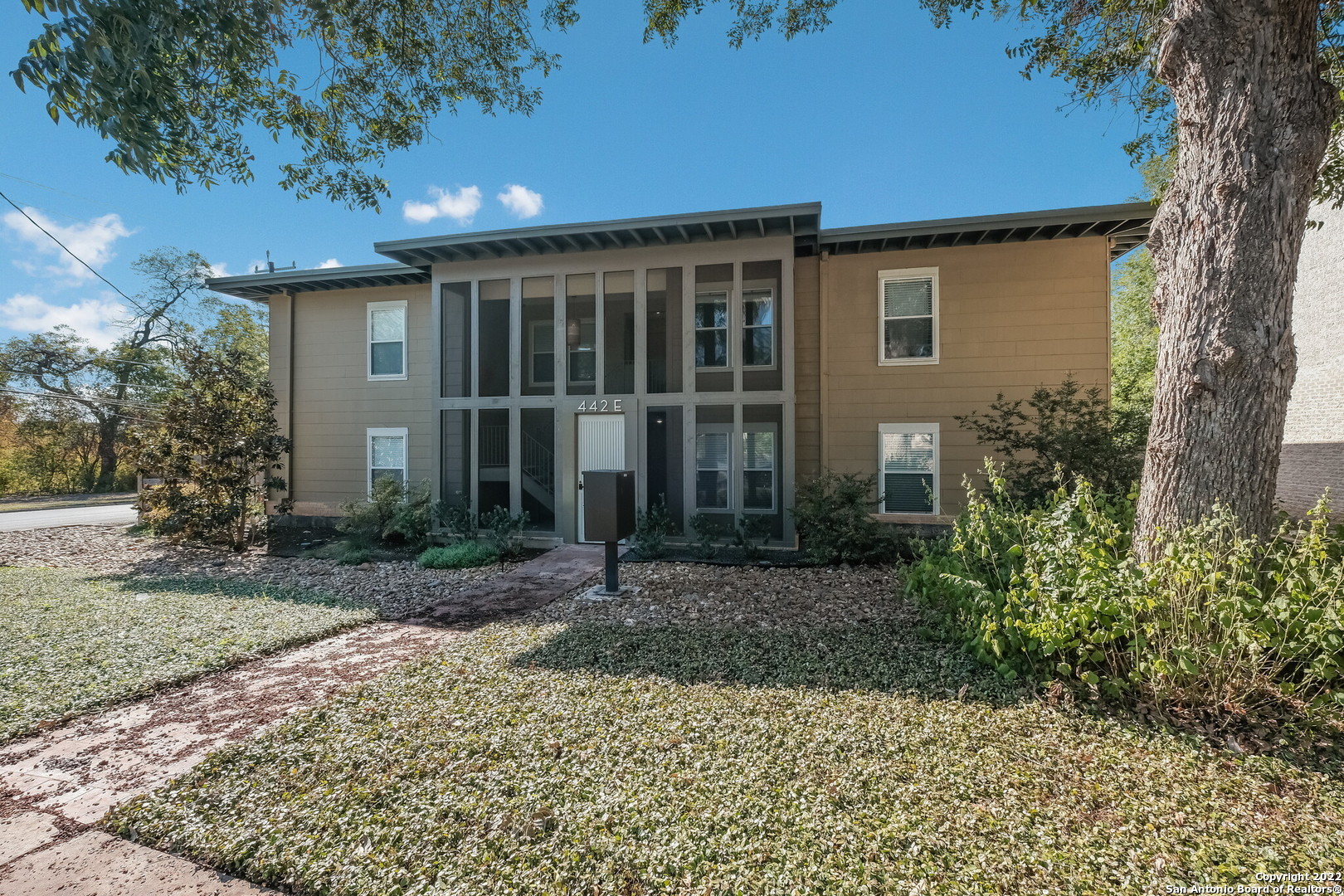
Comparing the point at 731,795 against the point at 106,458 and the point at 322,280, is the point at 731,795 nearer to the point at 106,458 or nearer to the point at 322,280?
the point at 322,280

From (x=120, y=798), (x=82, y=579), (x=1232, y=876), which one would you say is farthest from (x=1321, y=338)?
(x=82, y=579)

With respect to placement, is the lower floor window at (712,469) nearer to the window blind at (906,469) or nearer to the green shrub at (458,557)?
the window blind at (906,469)

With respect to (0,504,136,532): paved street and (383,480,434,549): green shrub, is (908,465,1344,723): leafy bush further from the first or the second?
(0,504,136,532): paved street

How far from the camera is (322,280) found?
1020 cm

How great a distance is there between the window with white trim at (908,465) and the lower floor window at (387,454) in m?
8.22

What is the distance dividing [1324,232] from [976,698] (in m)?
18.1

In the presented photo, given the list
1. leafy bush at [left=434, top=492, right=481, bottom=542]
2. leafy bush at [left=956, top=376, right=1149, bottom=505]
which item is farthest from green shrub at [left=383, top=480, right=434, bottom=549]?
leafy bush at [left=956, top=376, right=1149, bottom=505]

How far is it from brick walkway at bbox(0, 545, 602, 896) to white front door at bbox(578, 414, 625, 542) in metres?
3.49

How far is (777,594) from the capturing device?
6039mm

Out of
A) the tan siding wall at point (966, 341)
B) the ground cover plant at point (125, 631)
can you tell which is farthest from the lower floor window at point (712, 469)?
the ground cover plant at point (125, 631)

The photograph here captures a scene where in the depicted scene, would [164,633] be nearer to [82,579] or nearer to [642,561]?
[82,579]

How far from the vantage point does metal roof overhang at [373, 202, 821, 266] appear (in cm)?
762

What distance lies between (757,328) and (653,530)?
3339 mm

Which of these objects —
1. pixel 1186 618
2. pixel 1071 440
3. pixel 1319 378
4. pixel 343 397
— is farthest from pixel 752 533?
pixel 1319 378
